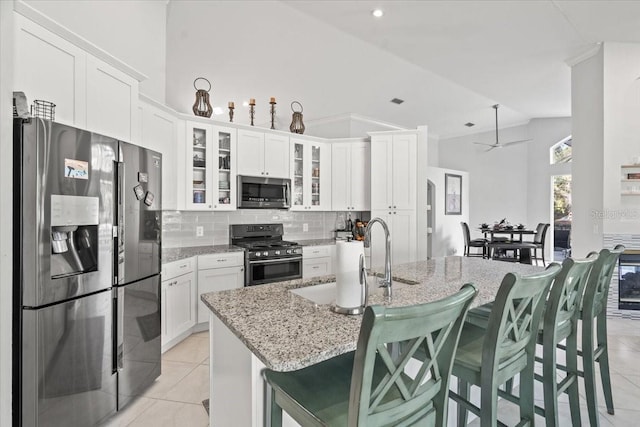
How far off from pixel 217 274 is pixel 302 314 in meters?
2.50

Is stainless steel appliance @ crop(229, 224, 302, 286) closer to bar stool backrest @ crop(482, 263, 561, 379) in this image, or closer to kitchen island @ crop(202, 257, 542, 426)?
kitchen island @ crop(202, 257, 542, 426)

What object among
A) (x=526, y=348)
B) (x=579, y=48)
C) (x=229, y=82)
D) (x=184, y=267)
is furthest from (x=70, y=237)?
(x=579, y=48)

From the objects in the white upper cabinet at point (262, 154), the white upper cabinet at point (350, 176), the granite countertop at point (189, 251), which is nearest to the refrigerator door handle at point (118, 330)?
the granite countertop at point (189, 251)

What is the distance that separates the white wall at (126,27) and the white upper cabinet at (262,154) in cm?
113

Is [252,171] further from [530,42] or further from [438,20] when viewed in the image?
[530,42]

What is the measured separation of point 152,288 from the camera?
7.85ft

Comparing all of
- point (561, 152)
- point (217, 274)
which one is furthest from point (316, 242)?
point (561, 152)

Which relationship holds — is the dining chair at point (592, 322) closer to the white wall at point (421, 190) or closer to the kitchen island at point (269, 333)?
the kitchen island at point (269, 333)

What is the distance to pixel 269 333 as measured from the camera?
1135 millimetres

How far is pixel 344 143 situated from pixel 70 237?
3885 millimetres

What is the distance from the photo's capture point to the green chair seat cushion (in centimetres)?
101

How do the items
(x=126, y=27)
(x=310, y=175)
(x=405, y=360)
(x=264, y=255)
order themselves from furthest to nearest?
(x=310, y=175) < (x=264, y=255) < (x=126, y=27) < (x=405, y=360)

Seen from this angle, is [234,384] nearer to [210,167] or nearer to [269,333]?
[269,333]

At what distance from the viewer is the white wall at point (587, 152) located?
384cm
